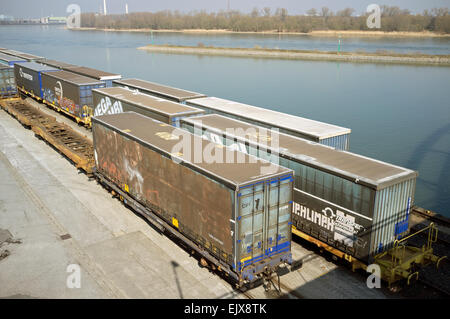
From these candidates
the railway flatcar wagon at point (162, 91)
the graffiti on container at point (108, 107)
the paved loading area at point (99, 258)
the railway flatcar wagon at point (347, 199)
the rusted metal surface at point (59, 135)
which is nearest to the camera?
the railway flatcar wagon at point (347, 199)

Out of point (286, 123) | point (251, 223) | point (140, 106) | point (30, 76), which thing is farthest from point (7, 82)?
point (251, 223)

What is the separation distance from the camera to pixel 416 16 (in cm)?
13825

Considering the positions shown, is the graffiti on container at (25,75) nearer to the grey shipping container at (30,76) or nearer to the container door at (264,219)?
the grey shipping container at (30,76)

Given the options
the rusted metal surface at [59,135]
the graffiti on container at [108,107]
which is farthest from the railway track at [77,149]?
the graffiti on container at [108,107]

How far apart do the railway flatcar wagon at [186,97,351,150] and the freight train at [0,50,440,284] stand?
0.11m

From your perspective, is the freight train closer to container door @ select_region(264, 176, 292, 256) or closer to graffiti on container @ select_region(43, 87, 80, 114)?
container door @ select_region(264, 176, 292, 256)

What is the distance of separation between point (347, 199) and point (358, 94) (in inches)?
1990

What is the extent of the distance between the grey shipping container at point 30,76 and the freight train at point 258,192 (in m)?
24.3

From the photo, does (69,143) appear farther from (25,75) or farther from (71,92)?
(25,75)

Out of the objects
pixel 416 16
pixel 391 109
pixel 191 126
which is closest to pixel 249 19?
pixel 416 16

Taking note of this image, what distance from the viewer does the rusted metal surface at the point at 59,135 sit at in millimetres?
22984

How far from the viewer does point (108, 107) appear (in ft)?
91.0

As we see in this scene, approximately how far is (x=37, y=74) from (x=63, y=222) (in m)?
27.2

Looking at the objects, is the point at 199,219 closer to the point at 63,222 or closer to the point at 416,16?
the point at 63,222
